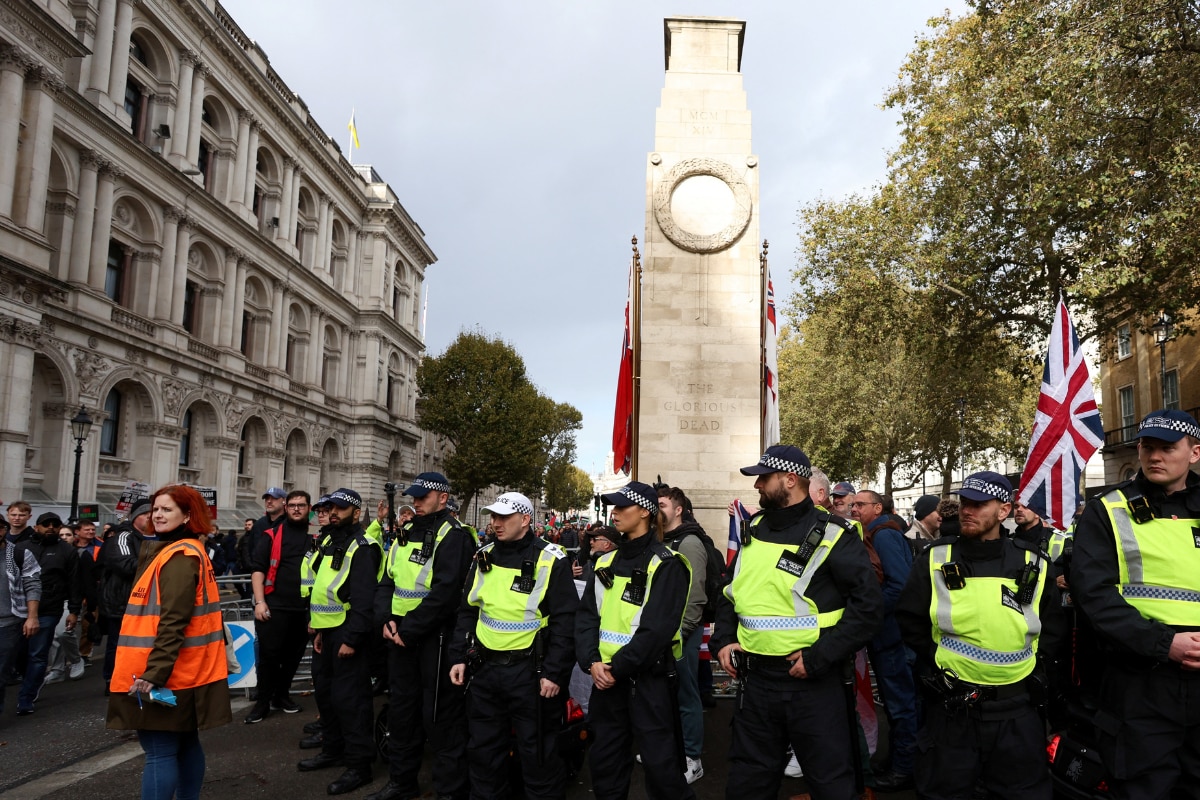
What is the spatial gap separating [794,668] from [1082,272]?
14.3 m

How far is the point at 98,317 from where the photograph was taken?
25.3m

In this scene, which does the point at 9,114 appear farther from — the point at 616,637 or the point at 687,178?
the point at 616,637

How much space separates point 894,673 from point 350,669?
158 inches

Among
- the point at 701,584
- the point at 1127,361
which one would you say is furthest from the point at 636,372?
the point at 1127,361

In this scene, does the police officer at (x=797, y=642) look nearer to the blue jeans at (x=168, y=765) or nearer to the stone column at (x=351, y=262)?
the blue jeans at (x=168, y=765)

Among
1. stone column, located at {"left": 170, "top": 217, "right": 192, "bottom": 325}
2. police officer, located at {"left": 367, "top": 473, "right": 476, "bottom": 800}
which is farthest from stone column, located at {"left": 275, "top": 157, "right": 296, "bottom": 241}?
police officer, located at {"left": 367, "top": 473, "right": 476, "bottom": 800}

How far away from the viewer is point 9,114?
2070cm

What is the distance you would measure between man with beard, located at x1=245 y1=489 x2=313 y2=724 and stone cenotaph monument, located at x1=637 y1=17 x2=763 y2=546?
527 centimetres

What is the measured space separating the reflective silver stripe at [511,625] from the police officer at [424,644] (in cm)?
69

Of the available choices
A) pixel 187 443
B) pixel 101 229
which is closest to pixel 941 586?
pixel 101 229

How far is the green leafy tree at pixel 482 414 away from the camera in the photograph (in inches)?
1850

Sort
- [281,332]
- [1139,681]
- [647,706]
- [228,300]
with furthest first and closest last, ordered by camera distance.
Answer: [281,332] < [228,300] < [647,706] < [1139,681]

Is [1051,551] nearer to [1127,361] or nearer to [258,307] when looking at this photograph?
[1127,361]

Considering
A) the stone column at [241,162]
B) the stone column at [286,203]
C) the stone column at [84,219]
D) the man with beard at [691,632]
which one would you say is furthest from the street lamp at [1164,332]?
the stone column at [286,203]
